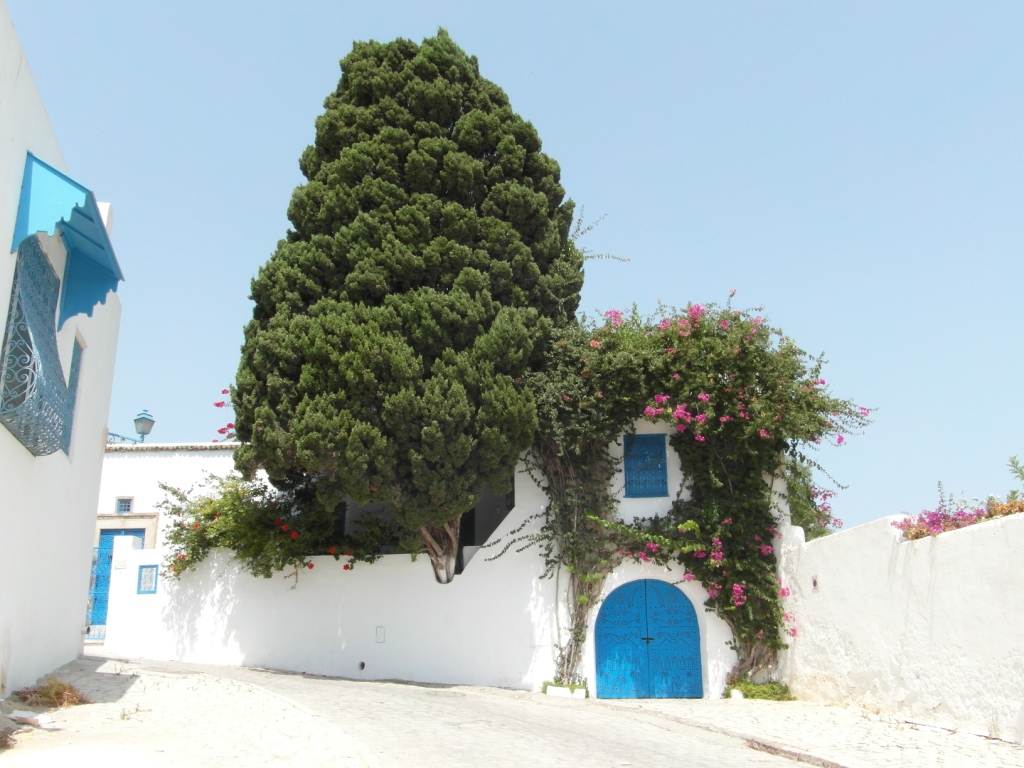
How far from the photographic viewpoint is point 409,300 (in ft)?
39.1

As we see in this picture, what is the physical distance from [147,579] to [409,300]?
272 inches

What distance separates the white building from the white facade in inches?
120

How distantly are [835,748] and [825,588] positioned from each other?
3.29m

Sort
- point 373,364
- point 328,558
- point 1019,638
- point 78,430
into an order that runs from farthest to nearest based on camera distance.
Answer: point 328,558, point 373,364, point 78,430, point 1019,638

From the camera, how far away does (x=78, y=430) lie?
35.1 ft

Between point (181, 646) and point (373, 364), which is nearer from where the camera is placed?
point (373, 364)

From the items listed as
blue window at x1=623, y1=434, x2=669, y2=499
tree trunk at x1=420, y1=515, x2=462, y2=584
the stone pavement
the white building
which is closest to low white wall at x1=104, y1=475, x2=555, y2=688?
tree trunk at x1=420, y1=515, x2=462, y2=584

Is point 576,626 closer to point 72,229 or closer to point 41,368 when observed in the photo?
point 41,368

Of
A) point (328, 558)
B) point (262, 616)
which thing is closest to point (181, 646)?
point (262, 616)

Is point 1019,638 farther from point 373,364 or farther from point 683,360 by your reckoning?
point 373,364

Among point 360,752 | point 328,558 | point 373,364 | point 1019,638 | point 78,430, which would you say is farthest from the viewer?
point 328,558

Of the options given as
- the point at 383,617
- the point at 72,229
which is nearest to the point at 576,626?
the point at 383,617

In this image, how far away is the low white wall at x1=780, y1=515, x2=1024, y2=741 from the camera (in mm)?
8273

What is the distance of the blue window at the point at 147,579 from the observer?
576 inches
